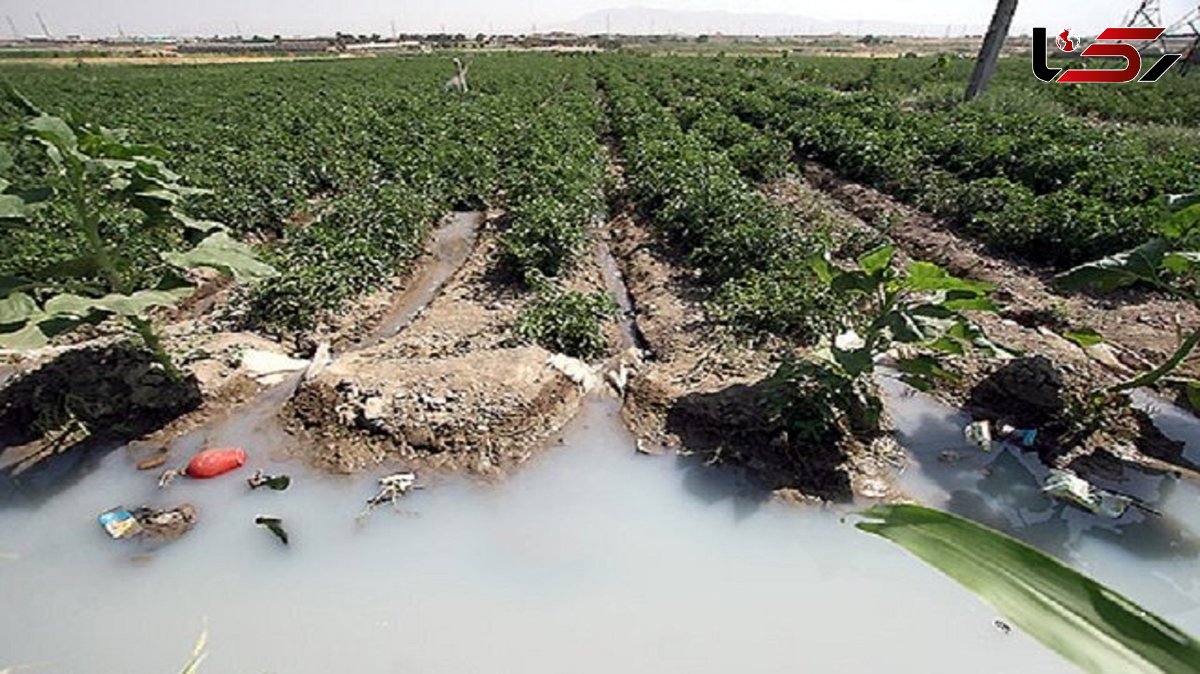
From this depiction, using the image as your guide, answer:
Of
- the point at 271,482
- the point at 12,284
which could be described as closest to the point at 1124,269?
the point at 271,482

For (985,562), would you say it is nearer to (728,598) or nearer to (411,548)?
(728,598)

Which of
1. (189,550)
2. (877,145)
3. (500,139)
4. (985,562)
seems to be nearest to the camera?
(985,562)

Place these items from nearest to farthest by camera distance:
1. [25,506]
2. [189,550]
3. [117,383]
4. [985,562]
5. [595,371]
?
[985,562]
[189,550]
[25,506]
[117,383]
[595,371]

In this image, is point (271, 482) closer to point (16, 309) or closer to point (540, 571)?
point (16, 309)

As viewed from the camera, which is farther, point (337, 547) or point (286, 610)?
point (337, 547)

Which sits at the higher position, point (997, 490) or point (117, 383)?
point (117, 383)

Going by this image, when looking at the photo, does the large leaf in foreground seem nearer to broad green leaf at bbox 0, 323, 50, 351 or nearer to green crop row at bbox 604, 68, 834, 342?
broad green leaf at bbox 0, 323, 50, 351

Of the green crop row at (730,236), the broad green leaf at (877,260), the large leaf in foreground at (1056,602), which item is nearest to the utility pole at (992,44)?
the green crop row at (730,236)

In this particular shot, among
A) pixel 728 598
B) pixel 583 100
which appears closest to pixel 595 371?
pixel 728 598
